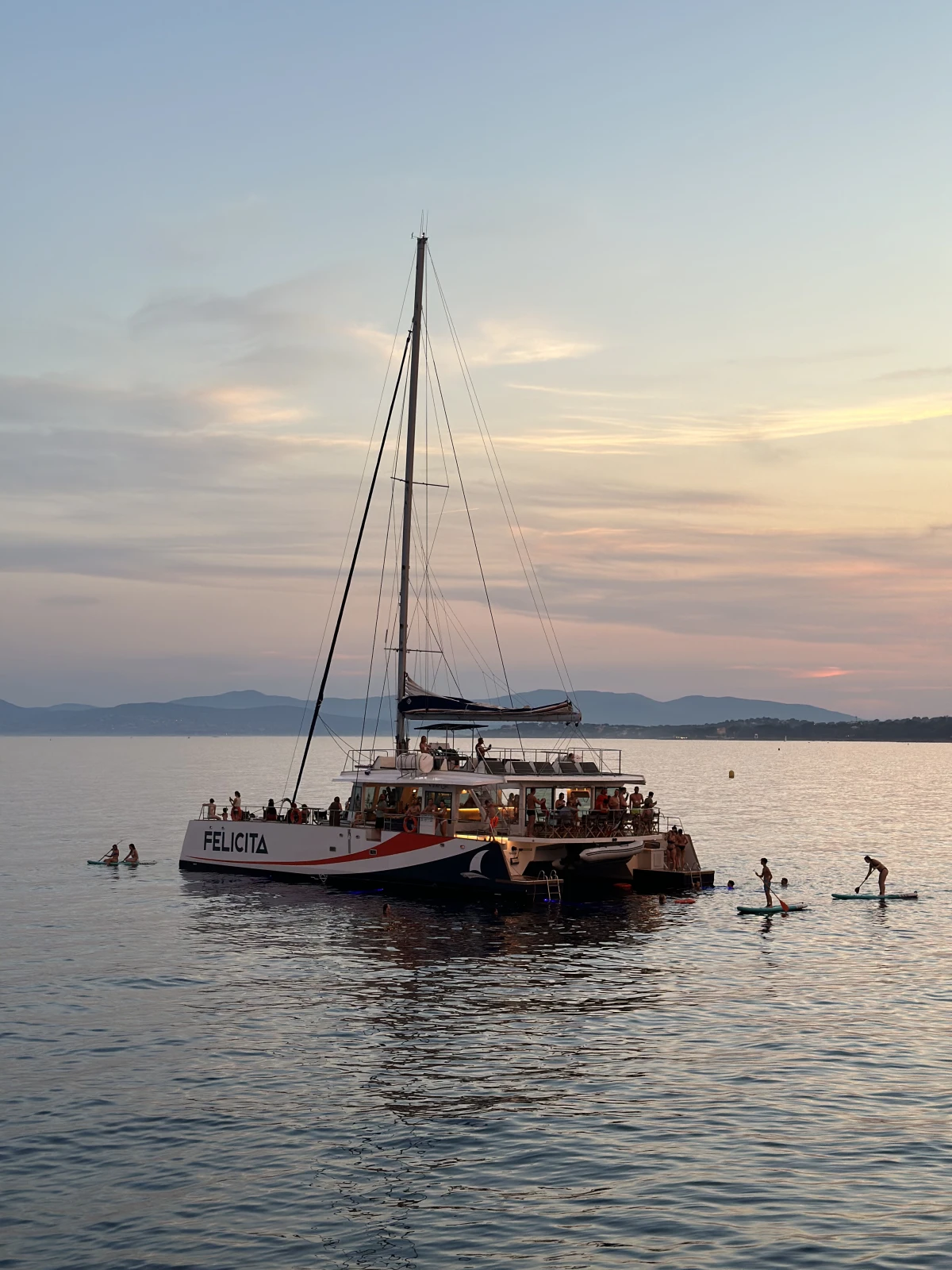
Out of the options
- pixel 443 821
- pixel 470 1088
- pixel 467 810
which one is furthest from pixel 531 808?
pixel 470 1088

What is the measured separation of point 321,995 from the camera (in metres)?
28.9

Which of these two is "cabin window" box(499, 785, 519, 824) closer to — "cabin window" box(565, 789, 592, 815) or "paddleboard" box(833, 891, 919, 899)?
"cabin window" box(565, 789, 592, 815)

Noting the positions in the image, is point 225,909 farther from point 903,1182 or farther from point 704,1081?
point 903,1182

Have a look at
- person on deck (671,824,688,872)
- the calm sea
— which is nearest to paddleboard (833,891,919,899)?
the calm sea

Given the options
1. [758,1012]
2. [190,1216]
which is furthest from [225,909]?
[190,1216]

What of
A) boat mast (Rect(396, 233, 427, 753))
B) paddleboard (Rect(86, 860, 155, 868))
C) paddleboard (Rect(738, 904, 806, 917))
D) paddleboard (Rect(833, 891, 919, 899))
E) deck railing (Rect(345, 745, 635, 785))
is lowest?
paddleboard (Rect(86, 860, 155, 868))

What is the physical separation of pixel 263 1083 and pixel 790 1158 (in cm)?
889

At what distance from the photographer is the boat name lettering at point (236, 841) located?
50.1 meters

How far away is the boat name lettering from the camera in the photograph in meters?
50.1

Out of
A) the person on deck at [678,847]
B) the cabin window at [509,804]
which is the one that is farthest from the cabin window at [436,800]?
the person on deck at [678,847]

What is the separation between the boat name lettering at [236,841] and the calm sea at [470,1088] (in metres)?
6.20

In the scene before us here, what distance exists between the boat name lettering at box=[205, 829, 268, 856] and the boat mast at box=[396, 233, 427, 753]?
7.05 meters

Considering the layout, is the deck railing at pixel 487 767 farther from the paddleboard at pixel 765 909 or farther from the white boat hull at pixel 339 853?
the paddleboard at pixel 765 909

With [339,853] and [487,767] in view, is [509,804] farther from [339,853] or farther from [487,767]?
[339,853]
